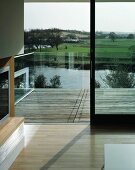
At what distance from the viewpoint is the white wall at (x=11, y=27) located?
3.85 metres

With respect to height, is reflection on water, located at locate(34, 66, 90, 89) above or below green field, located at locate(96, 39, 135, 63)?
below

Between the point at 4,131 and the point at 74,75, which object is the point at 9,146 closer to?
the point at 4,131

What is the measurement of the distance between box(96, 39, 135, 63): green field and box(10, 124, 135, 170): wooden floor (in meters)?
1.15

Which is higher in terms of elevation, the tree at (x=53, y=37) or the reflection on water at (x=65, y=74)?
the tree at (x=53, y=37)

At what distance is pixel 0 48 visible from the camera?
375cm

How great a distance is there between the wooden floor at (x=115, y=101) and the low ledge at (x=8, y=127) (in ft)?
5.88

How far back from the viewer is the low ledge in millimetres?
3677

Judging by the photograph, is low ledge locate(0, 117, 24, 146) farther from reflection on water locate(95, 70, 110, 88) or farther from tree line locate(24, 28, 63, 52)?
tree line locate(24, 28, 63, 52)

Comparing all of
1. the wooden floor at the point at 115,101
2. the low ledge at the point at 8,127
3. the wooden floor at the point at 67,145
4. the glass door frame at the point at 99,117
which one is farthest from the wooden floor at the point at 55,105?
the low ledge at the point at 8,127

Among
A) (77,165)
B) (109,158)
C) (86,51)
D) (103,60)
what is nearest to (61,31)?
(86,51)

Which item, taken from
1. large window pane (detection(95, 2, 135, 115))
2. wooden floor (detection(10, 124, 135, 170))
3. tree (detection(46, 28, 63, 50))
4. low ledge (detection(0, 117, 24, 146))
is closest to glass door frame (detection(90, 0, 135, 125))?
large window pane (detection(95, 2, 135, 115))

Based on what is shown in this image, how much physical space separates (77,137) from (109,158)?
2307mm

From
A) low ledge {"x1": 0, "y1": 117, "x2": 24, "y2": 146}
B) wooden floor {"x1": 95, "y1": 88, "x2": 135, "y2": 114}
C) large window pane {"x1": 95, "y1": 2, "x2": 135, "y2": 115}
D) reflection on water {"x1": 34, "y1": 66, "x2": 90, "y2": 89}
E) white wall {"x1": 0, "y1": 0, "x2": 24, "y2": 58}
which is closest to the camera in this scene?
low ledge {"x1": 0, "y1": 117, "x2": 24, "y2": 146}

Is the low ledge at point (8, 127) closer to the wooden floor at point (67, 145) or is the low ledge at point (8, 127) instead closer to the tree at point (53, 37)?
the wooden floor at point (67, 145)
